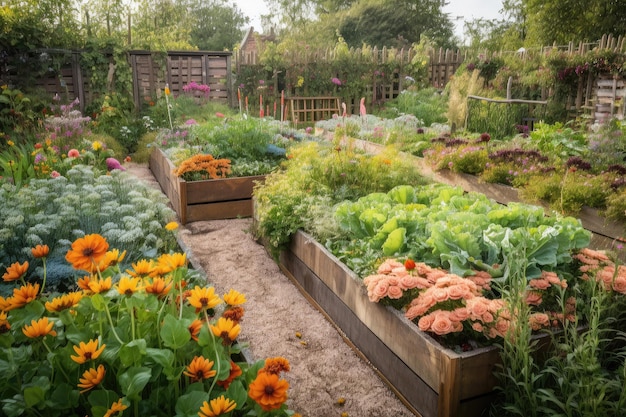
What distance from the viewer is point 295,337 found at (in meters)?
3.34

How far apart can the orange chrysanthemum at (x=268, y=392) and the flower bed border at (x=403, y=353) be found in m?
1.06

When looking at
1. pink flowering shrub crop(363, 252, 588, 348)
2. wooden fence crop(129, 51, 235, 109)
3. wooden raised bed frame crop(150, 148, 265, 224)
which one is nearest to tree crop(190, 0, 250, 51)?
wooden fence crop(129, 51, 235, 109)

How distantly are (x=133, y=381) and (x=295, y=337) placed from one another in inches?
77.0

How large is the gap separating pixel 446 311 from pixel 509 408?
18.5 inches

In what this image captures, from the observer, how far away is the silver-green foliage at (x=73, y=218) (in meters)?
2.94

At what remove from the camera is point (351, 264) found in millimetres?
3244

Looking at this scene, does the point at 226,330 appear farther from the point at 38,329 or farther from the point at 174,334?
the point at 38,329

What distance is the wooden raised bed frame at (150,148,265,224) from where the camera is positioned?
5.57 metres

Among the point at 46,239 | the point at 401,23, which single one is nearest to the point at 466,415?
the point at 46,239

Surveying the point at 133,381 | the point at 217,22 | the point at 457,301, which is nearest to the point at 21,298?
the point at 133,381

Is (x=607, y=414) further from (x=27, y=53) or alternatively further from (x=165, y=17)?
(x=165, y=17)

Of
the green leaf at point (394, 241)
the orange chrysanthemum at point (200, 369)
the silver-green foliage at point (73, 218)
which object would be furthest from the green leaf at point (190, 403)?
the green leaf at point (394, 241)

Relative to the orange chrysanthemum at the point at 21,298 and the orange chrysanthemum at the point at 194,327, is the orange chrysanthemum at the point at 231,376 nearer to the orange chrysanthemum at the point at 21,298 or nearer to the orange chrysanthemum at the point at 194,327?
the orange chrysanthemum at the point at 194,327

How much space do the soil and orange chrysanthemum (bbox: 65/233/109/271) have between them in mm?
625
